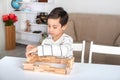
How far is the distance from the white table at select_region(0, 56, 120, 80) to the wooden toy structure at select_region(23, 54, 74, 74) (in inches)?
1.0

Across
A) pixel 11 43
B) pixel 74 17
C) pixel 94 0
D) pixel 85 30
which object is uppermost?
pixel 94 0

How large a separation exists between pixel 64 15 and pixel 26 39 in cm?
350

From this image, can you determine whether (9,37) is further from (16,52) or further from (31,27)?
(31,27)

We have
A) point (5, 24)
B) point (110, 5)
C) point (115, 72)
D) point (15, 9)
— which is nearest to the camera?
point (115, 72)

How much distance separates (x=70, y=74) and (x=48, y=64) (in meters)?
0.16

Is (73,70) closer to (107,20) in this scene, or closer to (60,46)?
(60,46)

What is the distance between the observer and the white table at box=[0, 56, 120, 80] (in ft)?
3.59

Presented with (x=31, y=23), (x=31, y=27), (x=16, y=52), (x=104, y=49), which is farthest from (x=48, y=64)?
(x=31, y=27)

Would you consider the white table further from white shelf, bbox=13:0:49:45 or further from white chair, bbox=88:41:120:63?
white shelf, bbox=13:0:49:45

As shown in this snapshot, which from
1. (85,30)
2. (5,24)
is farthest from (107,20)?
(5,24)

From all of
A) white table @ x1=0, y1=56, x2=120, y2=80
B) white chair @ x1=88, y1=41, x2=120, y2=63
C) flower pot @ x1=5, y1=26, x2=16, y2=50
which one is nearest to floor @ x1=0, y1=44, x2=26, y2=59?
flower pot @ x1=5, y1=26, x2=16, y2=50

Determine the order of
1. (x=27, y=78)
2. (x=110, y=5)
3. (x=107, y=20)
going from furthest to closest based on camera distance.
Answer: (x=110, y=5), (x=107, y=20), (x=27, y=78)

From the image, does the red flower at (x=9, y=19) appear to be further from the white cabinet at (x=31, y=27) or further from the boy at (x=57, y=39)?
the boy at (x=57, y=39)

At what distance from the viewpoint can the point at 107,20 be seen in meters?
3.43
